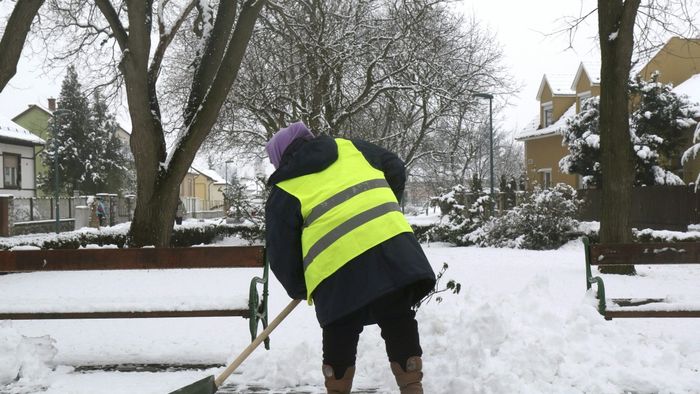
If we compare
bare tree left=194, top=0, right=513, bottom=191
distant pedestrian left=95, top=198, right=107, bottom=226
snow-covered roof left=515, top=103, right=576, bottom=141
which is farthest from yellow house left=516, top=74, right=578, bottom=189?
distant pedestrian left=95, top=198, right=107, bottom=226

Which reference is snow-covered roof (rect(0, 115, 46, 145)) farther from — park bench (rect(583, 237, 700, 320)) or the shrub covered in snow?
park bench (rect(583, 237, 700, 320))

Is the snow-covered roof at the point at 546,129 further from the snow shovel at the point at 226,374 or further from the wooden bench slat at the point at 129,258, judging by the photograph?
the snow shovel at the point at 226,374

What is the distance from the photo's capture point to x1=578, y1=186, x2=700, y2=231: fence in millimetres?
19094

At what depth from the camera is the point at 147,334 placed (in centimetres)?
586

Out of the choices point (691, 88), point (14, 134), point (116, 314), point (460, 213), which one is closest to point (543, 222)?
point (460, 213)

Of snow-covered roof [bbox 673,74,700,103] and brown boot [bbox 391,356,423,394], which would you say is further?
snow-covered roof [bbox 673,74,700,103]

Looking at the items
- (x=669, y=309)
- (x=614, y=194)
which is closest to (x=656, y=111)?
(x=614, y=194)

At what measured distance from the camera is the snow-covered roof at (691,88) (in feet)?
78.2

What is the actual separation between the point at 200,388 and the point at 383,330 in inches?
44.8

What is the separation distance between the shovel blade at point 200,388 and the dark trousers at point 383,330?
0.82 metres

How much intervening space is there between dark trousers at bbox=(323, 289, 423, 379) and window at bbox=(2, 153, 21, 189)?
36121mm

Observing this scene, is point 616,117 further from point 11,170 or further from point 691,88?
point 11,170

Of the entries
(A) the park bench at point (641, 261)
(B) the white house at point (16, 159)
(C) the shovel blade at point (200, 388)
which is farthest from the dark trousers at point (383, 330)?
(B) the white house at point (16, 159)

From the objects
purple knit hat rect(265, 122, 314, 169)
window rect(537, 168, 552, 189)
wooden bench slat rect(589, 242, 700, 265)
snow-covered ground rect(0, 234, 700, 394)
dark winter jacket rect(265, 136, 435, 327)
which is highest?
window rect(537, 168, 552, 189)
